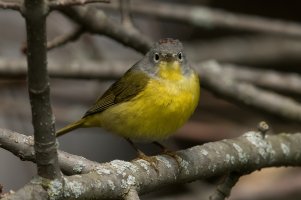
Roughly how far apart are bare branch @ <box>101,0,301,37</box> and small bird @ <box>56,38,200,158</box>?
1423 mm

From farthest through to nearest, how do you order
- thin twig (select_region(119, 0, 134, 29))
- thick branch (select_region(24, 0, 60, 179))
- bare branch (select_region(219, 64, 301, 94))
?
bare branch (select_region(219, 64, 301, 94)) < thin twig (select_region(119, 0, 134, 29)) < thick branch (select_region(24, 0, 60, 179))

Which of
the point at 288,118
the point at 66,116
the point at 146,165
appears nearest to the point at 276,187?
the point at 288,118

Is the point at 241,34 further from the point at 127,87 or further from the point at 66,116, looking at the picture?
the point at 127,87

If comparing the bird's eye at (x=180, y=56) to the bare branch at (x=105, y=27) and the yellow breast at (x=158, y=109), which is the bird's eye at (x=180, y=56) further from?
the bare branch at (x=105, y=27)

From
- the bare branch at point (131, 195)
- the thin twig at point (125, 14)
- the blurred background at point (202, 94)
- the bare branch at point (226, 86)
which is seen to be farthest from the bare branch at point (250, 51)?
the bare branch at point (131, 195)

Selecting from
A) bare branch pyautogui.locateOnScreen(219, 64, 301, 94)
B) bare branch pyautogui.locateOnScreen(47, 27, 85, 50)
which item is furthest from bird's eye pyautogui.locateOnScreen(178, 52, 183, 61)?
bare branch pyautogui.locateOnScreen(219, 64, 301, 94)

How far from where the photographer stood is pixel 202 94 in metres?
7.40

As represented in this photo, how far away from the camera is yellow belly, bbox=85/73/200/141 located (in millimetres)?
4043

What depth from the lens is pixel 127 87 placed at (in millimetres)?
4473

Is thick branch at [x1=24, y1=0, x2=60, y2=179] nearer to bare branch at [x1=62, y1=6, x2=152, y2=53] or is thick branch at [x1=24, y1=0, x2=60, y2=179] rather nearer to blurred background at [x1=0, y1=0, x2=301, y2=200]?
bare branch at [x1=62, y1=6, x2=152, y2=53]

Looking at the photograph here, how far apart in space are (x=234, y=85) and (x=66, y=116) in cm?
181

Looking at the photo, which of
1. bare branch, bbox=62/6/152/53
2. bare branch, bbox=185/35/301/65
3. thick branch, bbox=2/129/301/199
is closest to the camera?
thick branch, bbox=2/129/301/199

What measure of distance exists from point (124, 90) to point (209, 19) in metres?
1.95

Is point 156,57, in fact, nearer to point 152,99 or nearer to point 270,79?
point 152,99
